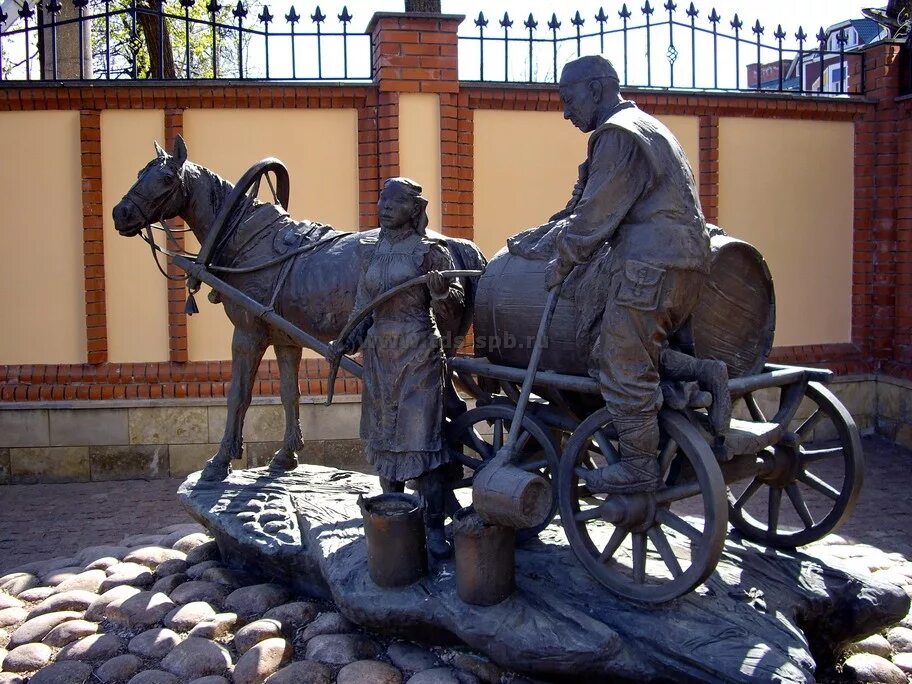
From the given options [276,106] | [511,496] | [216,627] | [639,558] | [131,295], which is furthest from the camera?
[131,295]

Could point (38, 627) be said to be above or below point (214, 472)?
below

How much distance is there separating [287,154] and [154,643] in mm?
4934

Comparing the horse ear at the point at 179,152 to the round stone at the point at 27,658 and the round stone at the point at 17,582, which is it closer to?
the round stone at the point at 17,582

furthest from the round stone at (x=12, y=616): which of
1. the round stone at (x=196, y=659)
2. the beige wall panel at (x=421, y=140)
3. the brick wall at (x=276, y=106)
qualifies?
the beige wall panel at (x=421, y=140)

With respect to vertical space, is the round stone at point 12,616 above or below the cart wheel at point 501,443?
below

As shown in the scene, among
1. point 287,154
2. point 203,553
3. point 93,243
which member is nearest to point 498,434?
point 203,553

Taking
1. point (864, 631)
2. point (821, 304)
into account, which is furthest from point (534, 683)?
point (821, 304)

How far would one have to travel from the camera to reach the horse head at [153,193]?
546 centimetres

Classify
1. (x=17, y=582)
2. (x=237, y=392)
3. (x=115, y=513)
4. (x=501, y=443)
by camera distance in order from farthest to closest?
(x=115, y=513), (x=237, y=392), (x=17, y=582), (x=501, y=443)

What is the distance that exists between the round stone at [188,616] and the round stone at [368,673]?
0.94 metres

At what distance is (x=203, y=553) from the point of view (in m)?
5.45

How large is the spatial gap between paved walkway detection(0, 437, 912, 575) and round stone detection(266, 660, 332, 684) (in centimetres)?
281

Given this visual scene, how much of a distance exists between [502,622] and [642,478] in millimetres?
801

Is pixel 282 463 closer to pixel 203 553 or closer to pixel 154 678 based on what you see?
pixel 203 553
